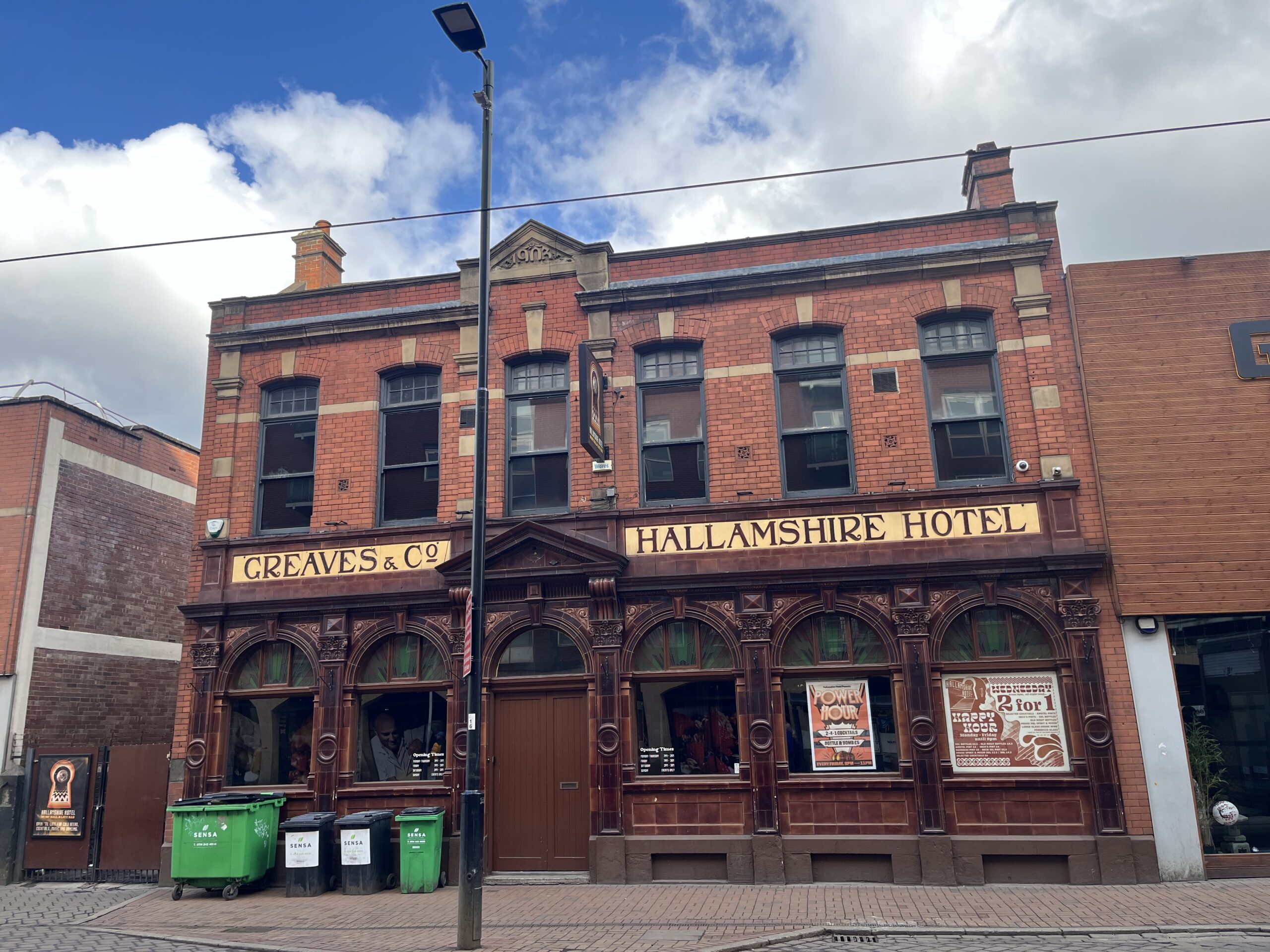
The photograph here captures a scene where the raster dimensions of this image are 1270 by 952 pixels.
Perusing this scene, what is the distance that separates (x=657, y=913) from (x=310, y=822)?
469 centimetres

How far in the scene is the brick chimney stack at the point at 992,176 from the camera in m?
14.2

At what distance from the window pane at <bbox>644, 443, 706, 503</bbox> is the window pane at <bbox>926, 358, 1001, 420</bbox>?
328cm

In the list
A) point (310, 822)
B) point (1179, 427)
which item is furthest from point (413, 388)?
point (1179, 427)

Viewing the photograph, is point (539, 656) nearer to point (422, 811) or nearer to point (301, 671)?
point (422, 811)

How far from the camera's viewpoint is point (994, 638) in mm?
12250

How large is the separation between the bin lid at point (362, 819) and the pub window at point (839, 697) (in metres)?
5.28

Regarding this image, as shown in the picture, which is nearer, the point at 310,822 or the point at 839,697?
the point at 310,822

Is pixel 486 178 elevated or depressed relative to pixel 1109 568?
elevated

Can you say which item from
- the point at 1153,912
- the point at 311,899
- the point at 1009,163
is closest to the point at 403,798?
the point at 311,899

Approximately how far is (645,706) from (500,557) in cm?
284

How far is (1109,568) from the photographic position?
12.0 meters

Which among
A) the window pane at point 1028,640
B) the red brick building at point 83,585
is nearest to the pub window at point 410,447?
the red brick building at point 83,585

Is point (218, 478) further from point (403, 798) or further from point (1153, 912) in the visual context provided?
point (1153, 912)

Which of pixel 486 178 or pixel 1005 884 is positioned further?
pixel 1005 884
